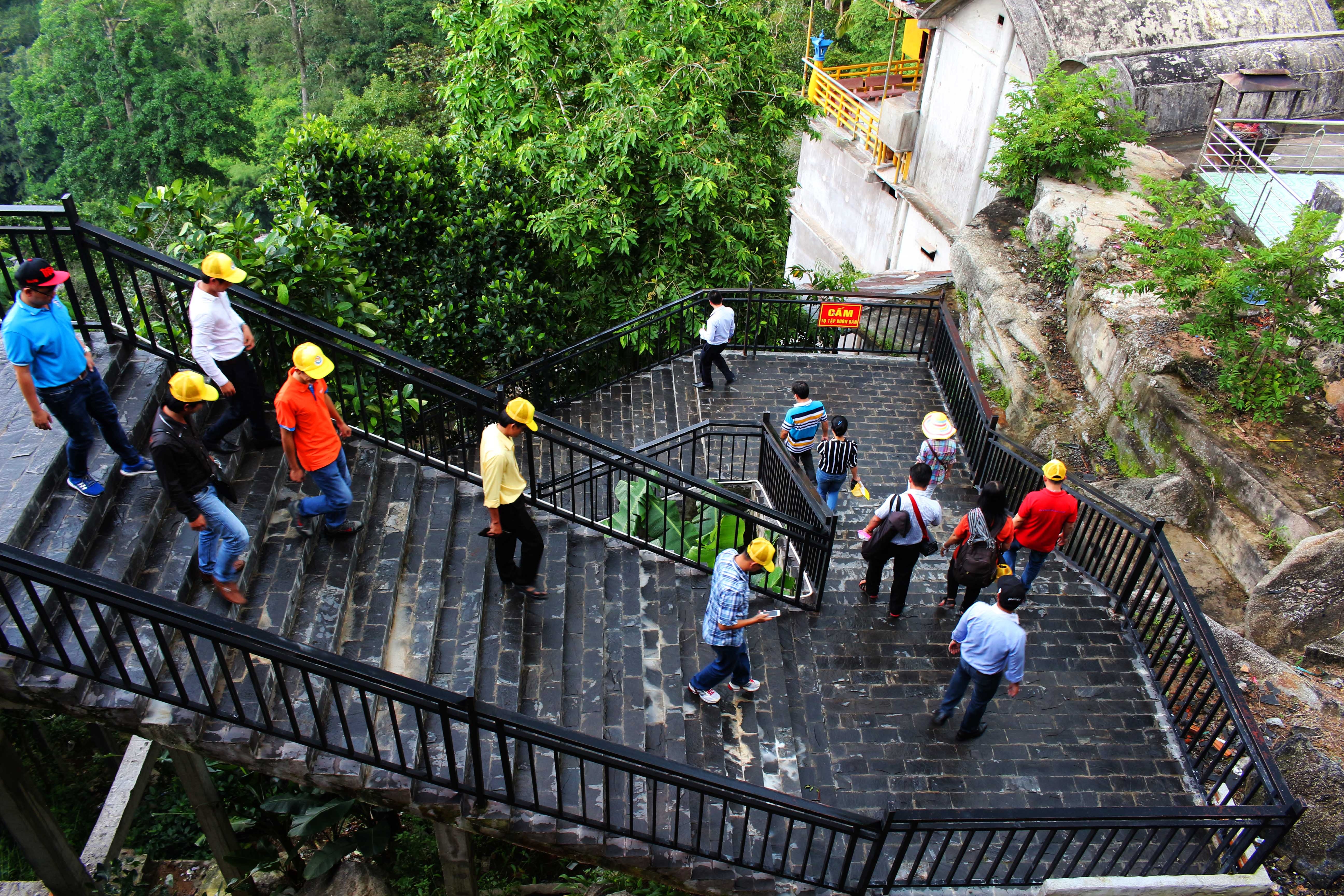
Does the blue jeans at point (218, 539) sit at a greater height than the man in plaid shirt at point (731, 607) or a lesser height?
greater

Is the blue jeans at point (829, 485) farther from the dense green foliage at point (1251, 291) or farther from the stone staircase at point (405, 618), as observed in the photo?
the dense green foliage at point (1251, 291)

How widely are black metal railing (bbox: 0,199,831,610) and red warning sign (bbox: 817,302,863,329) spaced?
153 inches

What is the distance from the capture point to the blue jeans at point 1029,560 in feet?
25.3

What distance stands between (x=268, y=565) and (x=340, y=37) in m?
39.7

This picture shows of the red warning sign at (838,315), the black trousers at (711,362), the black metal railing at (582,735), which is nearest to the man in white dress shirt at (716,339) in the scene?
the black trousers at (711,362)

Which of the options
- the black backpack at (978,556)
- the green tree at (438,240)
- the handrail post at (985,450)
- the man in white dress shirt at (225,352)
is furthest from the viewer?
the green tree at (438,240)

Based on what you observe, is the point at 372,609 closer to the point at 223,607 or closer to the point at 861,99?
the point at 223,607

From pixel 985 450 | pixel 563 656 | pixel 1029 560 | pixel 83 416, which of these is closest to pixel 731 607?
pixel 563 656

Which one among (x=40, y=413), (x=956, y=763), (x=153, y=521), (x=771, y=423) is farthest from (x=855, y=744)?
(x=40, y=413)

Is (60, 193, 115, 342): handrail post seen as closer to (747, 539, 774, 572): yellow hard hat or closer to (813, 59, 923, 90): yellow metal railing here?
(747, 539, 774, 572): yellow hard hat

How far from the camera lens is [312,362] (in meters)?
6.04

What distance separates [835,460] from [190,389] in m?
5.60

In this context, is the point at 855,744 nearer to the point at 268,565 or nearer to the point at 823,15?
the point at 268,565

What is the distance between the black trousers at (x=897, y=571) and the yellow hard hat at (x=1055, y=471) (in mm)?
1274
